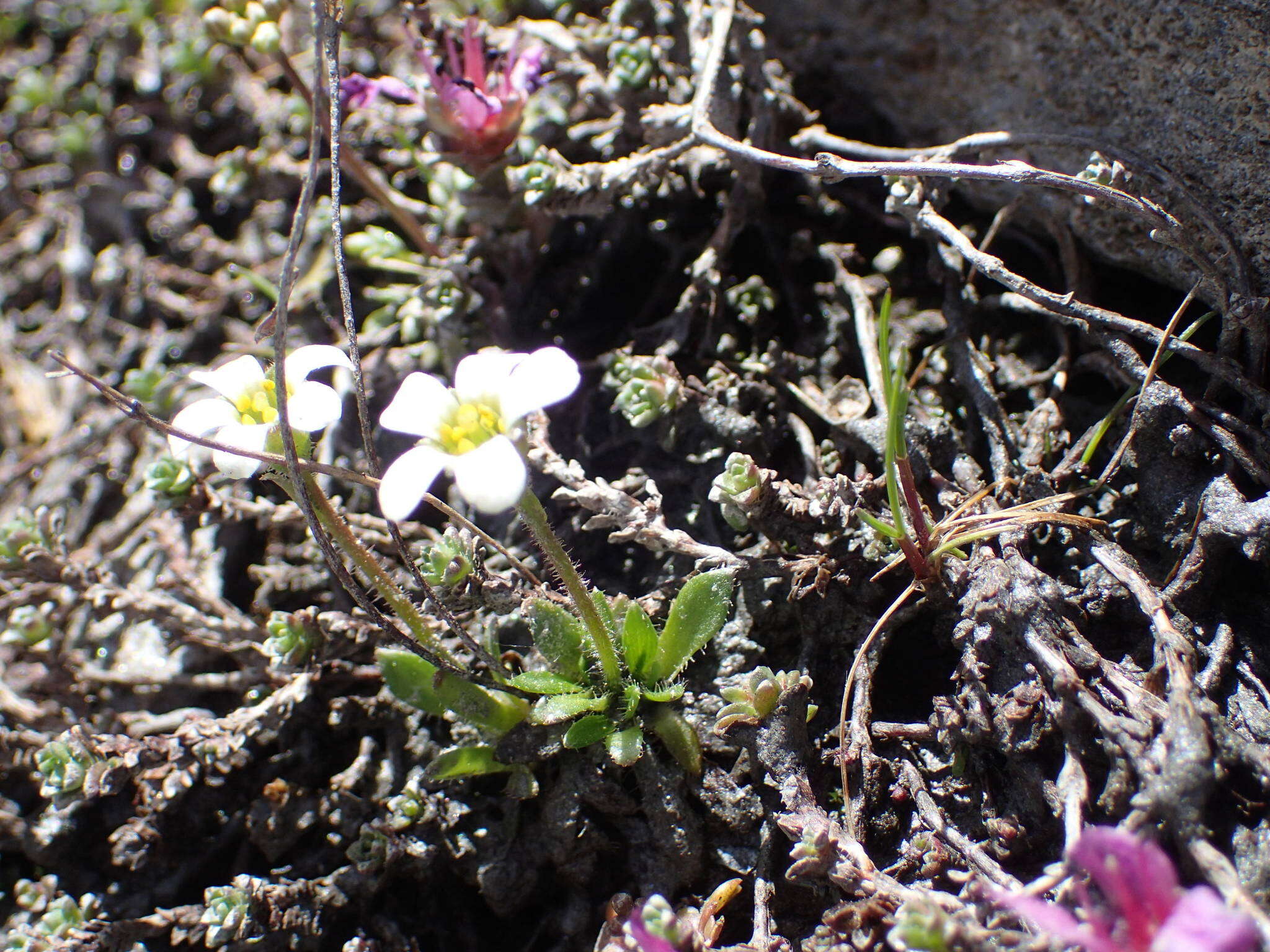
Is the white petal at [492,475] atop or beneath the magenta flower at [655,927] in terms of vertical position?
atop

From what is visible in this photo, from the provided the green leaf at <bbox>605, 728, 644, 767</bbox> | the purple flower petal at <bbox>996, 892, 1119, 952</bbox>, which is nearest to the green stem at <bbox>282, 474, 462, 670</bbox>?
the green leaf at <bbox>605, 728, 644, 767</bbox>

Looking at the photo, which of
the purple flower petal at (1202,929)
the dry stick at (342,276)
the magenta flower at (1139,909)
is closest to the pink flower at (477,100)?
the dry stick at (342,276)

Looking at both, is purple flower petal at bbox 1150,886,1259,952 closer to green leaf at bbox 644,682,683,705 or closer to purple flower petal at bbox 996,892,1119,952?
purple flower petal at bbox 996,892,1119,952

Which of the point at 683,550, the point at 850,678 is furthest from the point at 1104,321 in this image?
the point at 683,550

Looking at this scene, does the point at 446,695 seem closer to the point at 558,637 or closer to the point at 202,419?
the point at 558,637

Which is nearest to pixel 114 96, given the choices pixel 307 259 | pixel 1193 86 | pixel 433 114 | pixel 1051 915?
pixel 307 259

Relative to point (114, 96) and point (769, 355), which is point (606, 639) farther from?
point (114, 96)

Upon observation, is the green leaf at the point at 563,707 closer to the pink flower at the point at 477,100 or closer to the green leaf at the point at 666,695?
the green leaf at the point at 666,695
